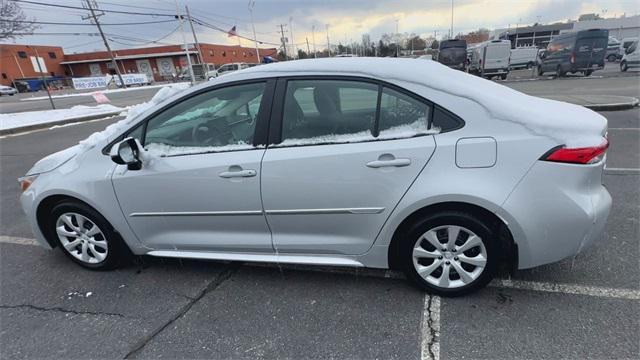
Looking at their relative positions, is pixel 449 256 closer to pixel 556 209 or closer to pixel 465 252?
pixel 465 252

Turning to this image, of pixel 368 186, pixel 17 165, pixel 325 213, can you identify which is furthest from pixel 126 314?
pixel 17 165

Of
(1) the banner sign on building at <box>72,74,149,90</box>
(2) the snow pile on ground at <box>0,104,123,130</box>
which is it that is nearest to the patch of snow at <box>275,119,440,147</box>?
(2) the snow pile on ground at <box>0,104,123,130</box>

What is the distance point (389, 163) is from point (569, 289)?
5.18 feet

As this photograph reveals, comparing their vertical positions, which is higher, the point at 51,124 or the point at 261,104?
the point at 261,104

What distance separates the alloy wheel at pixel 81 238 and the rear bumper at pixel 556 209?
10.2ft

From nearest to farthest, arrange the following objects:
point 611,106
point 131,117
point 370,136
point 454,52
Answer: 1. point 370,136
2. point 131,117
3. point 611,106
4. point 454,52

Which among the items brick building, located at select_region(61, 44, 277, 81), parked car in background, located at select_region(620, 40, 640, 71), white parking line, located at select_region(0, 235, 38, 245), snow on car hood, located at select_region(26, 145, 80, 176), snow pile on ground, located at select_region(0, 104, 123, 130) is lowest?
parked car in background, located at select_region(620, 40, 640, 71)

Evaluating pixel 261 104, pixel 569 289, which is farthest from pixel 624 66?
pixel 261 104

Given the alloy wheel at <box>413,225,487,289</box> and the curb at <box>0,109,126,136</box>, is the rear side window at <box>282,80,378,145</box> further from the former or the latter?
the curb at <box>0,109,126,136</box>

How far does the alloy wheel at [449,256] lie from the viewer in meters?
2.29

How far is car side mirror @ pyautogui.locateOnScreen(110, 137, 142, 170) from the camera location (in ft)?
8.27

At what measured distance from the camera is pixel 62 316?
2.57 meters

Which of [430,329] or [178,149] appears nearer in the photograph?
[430,329]

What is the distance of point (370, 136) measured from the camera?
2295 mm
